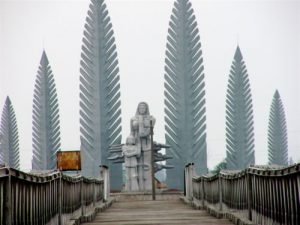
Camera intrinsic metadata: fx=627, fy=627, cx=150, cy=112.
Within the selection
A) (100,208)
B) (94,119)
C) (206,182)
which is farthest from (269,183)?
(94,119)

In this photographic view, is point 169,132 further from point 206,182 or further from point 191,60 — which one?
point 206,182

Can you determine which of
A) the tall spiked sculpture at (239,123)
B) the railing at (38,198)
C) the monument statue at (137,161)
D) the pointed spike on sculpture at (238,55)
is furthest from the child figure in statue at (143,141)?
the pointed spike on sculpture at (238,55)

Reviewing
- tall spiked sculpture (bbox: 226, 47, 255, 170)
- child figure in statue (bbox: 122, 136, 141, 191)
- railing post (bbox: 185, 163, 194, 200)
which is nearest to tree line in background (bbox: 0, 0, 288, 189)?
tall spiked sculpture (bbox: 226, 47, 255, 170)

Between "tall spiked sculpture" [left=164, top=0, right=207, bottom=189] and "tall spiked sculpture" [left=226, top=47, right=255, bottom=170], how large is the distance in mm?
11472

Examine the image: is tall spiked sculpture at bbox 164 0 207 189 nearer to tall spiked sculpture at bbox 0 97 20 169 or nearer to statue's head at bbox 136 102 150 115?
statue's head at bbox 136 102 150 115

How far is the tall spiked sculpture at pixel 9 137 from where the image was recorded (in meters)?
90.0

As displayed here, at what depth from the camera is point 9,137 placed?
9081 cm

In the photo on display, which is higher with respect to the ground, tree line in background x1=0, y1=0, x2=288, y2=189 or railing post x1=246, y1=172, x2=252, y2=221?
tree line in background x1=0, y1=0, x2=288, y2=189

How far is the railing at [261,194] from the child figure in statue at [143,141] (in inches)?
1046

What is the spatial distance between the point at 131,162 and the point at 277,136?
55228mm

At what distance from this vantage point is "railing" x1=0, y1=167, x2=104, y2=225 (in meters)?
6.34

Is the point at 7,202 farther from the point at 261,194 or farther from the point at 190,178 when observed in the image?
the point at 190,178

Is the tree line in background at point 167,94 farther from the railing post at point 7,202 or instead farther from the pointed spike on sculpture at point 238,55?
the railing post at point 7,202

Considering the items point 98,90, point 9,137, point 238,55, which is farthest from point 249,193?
point 9,137
